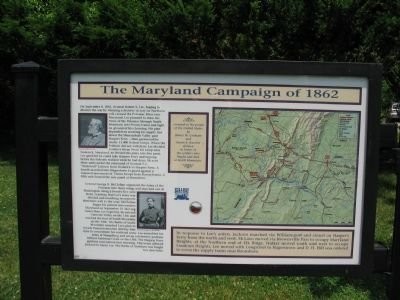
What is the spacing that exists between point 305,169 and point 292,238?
1.08ft

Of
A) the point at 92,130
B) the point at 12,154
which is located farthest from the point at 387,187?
the point at 12,154

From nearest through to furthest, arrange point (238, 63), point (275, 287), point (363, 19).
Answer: point (238, 63)
point (275, 287)
point (363, 19)

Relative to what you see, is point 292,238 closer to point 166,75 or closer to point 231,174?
point 231,174

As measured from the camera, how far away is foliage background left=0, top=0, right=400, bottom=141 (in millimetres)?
9703

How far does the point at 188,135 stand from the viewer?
2459mm

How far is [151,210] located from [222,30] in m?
8.30

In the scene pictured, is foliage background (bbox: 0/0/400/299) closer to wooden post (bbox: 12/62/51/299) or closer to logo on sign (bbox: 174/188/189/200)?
wooden post (bbox: 12/62/51/299)

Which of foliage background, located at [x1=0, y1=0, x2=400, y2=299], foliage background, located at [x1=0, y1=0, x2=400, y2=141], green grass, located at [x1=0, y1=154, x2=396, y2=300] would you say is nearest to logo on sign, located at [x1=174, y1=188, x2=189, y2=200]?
green grass, located at [x1=0, y1=154, x2=396, y2=300]

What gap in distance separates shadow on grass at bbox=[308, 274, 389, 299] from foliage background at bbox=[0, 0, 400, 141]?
542 cm

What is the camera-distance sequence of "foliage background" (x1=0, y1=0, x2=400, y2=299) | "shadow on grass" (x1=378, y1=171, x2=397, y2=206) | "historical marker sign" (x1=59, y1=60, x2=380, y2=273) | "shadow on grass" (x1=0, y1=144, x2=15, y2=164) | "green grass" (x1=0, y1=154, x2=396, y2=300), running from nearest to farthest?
"historical marker sign" (x1=59, y1=60, x2=380, y2=273) < "green grass" (x1=0, y1=154, x2=396, y2=300) < "shadow on grass" (x1=378, y1=171, x2=397, y2=206) < "foliage background" (x1=0, y1=0, x2=400, y2=299) < "shadow on grass" (x1=0, y1=144, x2=15, y2=164)

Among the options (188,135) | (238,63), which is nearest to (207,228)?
(188,135)

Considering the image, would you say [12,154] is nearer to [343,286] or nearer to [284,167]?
[343,286]

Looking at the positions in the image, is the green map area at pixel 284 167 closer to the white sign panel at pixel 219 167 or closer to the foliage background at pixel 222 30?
the white sign panel at pixel 219 167

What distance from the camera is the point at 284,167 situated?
8.20ft
